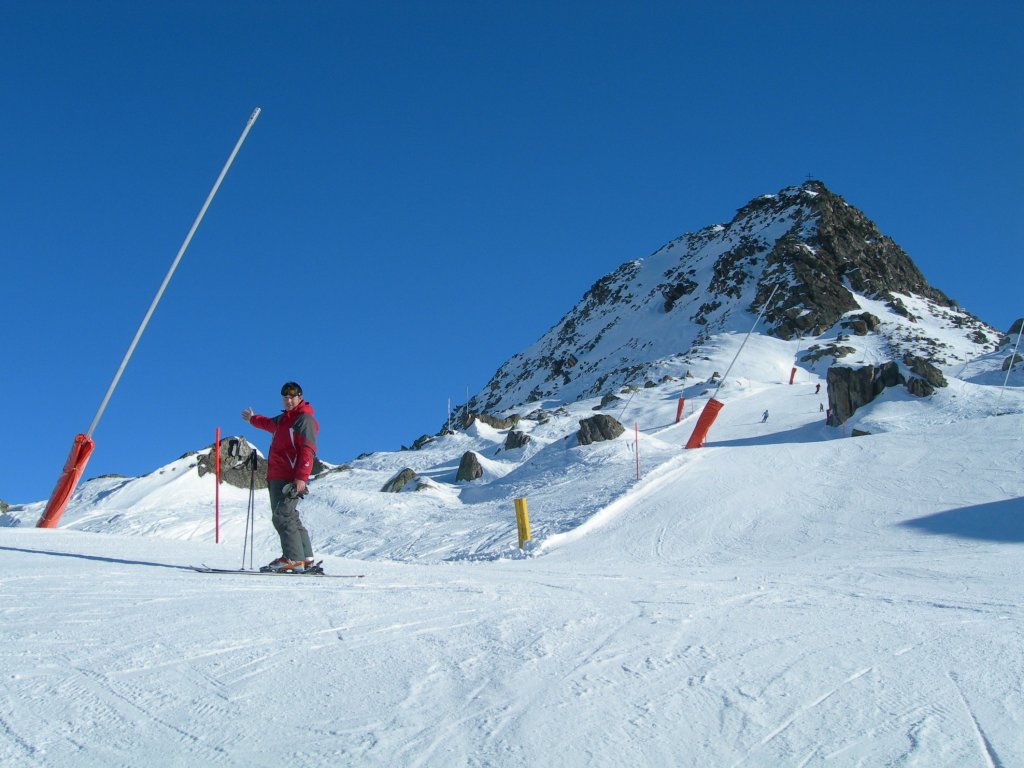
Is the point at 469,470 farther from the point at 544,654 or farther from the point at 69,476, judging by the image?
the point at 544,654

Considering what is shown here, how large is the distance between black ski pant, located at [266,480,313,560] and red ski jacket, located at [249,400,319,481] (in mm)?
129

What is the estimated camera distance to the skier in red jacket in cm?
679

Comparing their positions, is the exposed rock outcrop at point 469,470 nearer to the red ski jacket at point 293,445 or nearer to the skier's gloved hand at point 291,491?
the red ski jacket at point 293,445

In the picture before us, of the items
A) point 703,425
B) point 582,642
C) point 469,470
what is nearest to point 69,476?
point 582,642

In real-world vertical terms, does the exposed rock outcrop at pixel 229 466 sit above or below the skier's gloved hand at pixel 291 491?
above

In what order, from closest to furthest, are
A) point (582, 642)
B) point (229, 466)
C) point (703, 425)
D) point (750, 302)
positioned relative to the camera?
point (582, 642) → point (703, 425) → point (229, 466) → point (750, 302)

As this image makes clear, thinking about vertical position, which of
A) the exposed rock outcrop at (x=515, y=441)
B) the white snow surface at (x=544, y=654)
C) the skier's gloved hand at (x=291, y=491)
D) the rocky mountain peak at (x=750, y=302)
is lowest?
the white snow surface at (x=544, y=654)

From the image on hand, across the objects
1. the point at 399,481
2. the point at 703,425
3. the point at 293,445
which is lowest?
the point at 293,445

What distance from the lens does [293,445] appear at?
6895mm

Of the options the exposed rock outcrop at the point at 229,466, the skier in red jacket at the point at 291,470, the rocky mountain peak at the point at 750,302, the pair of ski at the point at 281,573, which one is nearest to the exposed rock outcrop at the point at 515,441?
the exposed rock outcrop at the point at 229,466

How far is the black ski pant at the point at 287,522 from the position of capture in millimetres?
6844

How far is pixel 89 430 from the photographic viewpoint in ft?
39.2

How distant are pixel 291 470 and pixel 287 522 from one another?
0.46m

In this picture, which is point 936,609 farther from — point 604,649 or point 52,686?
point 52,686
